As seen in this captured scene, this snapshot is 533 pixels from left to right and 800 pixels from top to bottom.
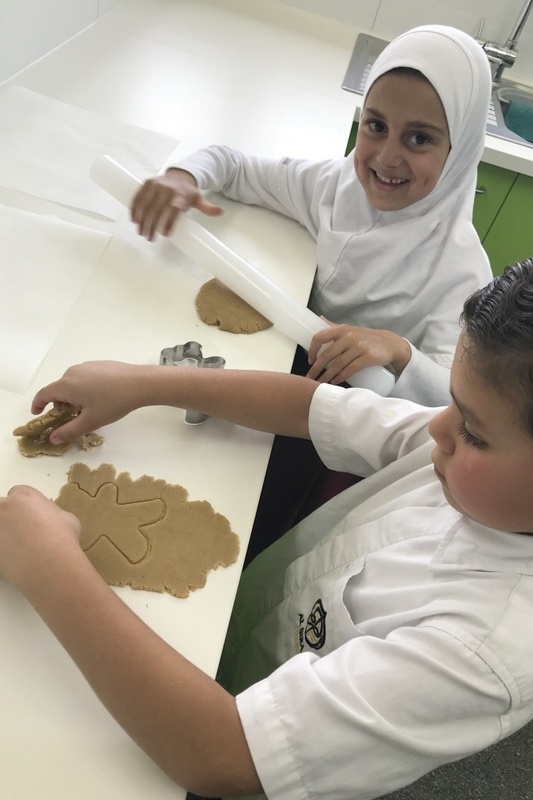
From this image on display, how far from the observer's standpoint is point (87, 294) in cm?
75

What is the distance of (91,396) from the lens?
587 millimetres

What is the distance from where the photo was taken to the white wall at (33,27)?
40.6 inches

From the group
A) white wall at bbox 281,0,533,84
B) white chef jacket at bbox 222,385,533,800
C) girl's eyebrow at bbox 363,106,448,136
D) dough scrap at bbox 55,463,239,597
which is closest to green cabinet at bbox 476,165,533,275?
white wall at bbox 281,0,533,84

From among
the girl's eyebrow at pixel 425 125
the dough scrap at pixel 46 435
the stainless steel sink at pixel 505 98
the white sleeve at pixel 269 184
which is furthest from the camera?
the stainless steel sink at pixel 505 98

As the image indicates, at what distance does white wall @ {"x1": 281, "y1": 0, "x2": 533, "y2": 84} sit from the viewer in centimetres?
185

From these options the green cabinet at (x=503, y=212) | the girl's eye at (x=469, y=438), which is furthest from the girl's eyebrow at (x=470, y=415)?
the green cabinet at (x=503, y=212)

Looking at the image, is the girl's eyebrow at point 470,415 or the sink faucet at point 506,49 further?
the sink faucet at point 506,49

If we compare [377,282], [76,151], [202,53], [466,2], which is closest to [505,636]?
[377,282]

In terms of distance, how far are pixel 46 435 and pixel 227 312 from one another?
312 mm

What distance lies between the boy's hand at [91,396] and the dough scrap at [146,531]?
4 cm

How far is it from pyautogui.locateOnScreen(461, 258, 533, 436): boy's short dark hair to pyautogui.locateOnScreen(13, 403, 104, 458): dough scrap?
38cm

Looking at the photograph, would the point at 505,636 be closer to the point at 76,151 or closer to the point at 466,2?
the point at 76,151

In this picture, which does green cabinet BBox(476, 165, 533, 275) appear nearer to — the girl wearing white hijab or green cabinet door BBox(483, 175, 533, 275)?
green cabinet door BBox(483, 175, 533, 275)

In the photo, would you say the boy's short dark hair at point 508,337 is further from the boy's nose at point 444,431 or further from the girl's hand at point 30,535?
the girl's hand at point 30,535
